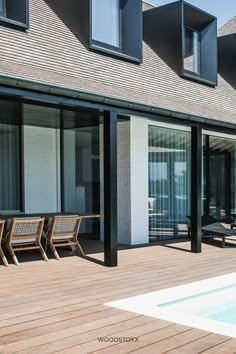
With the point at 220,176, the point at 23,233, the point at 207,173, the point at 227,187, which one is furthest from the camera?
the point at 227,187

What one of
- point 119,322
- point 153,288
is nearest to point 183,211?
point 153,288

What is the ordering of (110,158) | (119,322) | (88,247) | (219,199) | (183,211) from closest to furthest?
1. (119,322)
2. (110,158)
3. (88,247)
4. (183,211)
5. (219,199)

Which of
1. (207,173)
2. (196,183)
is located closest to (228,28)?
(207,173)

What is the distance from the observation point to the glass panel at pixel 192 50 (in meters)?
12.6

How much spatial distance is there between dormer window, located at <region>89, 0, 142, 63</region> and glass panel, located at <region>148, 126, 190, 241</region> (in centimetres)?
207

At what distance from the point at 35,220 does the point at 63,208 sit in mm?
3844

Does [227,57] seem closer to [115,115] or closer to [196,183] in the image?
[196,183]

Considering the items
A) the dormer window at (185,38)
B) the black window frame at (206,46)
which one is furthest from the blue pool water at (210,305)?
the black window frame at (206,46)

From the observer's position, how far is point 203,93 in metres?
12.1

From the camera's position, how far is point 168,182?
12.0 meters

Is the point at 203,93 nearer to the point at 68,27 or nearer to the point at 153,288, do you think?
the point at 68,27

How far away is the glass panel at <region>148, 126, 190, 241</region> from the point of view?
453 inches

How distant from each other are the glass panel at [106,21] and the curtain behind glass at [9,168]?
3.08 meters

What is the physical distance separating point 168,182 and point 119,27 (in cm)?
416
